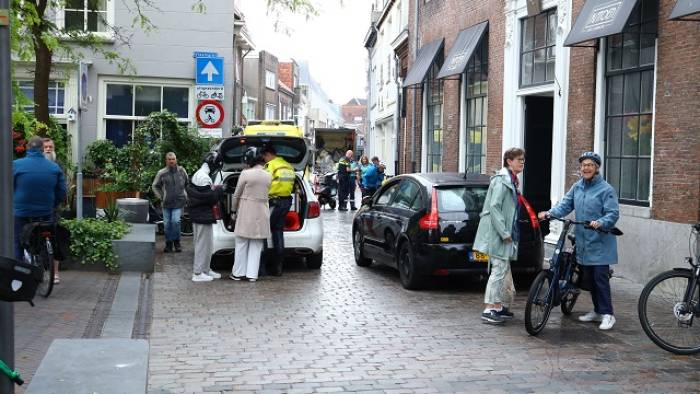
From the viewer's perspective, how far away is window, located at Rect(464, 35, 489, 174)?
18109 millimetres

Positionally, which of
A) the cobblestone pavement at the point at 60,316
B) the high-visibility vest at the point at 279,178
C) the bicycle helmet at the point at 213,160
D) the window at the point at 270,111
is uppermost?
the window at the point at 270,111

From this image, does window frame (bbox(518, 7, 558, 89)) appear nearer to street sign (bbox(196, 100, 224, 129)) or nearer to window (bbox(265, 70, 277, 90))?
street sign (bbox(196, 100, 224, 129))

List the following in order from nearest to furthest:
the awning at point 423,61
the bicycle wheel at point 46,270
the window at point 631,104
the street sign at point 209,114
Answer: the bicycle wheel at point 46,270 → the window at point 631,104 → the street sign at point 209,114 → the awning at point 423,61

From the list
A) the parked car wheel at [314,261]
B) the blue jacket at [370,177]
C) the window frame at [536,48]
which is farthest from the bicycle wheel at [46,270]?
the blue jacket at [370,177]

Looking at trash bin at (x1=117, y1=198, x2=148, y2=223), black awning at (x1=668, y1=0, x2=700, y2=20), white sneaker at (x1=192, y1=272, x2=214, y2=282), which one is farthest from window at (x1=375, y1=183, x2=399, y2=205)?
trash bin at (x1=117, y1=198, x2=148, y2=223)

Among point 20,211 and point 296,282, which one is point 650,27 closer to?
point 296,282

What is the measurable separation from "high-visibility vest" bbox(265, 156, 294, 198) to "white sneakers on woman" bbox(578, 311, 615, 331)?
4568 millimetres

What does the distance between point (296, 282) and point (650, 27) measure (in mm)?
5945

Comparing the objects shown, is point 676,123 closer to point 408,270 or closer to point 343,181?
point 408,270

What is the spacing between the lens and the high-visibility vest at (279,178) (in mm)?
11555

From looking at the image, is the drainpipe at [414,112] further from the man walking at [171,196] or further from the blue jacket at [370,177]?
the man walking at [171,196]

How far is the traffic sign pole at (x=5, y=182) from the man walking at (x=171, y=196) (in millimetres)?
9653

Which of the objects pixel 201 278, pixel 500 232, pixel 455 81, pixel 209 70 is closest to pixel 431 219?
pixel 500 232

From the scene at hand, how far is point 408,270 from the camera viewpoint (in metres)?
10.5
